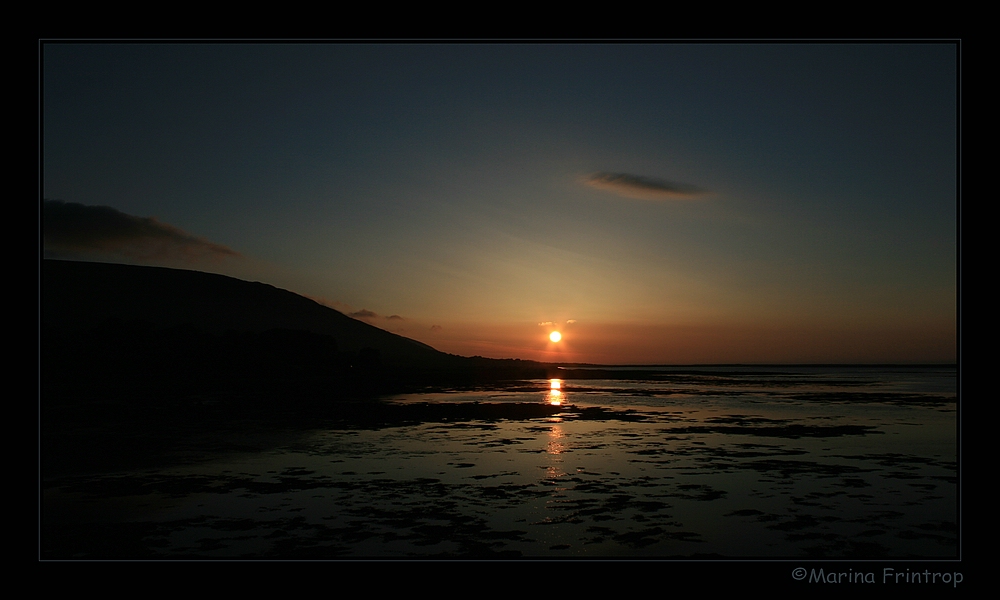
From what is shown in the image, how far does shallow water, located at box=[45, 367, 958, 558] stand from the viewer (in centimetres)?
952

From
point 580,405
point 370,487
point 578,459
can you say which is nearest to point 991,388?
point 578,459

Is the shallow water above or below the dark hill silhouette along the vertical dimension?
below

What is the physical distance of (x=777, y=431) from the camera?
21.3 m

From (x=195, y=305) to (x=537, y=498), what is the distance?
9893cm

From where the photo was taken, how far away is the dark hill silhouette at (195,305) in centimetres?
8919

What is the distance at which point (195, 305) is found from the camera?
98562 mm

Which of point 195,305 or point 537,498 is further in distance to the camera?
point 195,305

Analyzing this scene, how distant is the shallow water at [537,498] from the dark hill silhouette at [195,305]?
71601 mm

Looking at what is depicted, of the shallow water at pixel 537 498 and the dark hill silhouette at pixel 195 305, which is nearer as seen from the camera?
the shallow water at pixel 537 498

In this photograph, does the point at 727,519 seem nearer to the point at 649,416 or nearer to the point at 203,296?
the point at 649,416

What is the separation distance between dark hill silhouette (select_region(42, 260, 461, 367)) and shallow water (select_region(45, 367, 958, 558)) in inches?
2819

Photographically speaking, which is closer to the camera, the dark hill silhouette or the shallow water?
the shallow water

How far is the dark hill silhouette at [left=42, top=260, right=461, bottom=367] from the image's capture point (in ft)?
293

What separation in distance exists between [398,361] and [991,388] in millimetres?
95734
